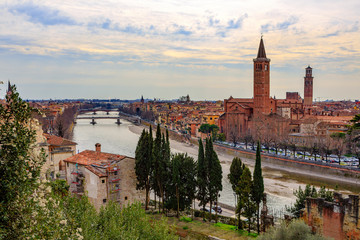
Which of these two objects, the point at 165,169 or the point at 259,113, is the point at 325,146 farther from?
the point at 165,169

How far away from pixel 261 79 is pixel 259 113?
21.6 feet

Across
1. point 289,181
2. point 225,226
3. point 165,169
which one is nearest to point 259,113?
point 289,181

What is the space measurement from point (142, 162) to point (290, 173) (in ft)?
59.7

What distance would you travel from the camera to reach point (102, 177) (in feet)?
46.5

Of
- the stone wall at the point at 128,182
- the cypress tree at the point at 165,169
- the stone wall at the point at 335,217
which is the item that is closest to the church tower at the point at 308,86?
the cypress tree at the point at 165,169

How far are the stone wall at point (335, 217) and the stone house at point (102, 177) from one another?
7.63 metres

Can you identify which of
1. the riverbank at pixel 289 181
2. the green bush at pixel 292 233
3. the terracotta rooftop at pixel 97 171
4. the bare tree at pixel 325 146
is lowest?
the riverbank at pixel 289 181

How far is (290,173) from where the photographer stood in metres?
29.4

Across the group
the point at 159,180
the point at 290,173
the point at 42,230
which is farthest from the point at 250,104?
the point at 42,230

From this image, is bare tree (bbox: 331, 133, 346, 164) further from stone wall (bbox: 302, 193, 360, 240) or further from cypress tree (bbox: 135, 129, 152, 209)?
stone wall (bbox: 302, 193, 360, 240)

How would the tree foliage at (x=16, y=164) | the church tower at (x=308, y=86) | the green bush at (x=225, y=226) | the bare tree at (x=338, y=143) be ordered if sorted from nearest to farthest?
the tree foliage at (x=16, y=164) → the green bush at (x=225, y=226) → the bare tree at (x=338, y=143) → the church tower at (x=308, y=86)

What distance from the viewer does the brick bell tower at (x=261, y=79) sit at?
4962 cm

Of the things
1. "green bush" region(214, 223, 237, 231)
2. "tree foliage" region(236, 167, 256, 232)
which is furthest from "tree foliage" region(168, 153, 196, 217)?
"tree foliage" region(236, 167, 256, 232)

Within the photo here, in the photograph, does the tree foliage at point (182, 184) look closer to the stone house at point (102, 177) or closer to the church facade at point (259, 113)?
the stone house at point (102, 177)
